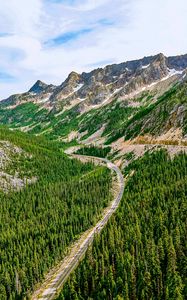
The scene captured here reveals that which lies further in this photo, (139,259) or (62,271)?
(62,271)

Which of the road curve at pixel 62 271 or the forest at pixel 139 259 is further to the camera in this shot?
the road curve at pixel 62 271

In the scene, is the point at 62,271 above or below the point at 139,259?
below

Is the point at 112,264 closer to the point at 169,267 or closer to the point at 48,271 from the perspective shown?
the point at 169,267

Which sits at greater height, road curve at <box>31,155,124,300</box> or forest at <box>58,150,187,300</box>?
forest at <box>58,150,187,300</box>

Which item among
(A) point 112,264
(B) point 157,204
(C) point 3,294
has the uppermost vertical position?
(B) point 157,204

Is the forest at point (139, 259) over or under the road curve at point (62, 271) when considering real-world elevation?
over

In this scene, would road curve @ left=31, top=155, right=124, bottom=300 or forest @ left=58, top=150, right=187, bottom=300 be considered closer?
forest @ left=58, top=150, right=187, bottom=300

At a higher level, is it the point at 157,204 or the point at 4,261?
the point at 157,204

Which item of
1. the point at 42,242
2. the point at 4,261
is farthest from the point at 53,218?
the point at 4,261
